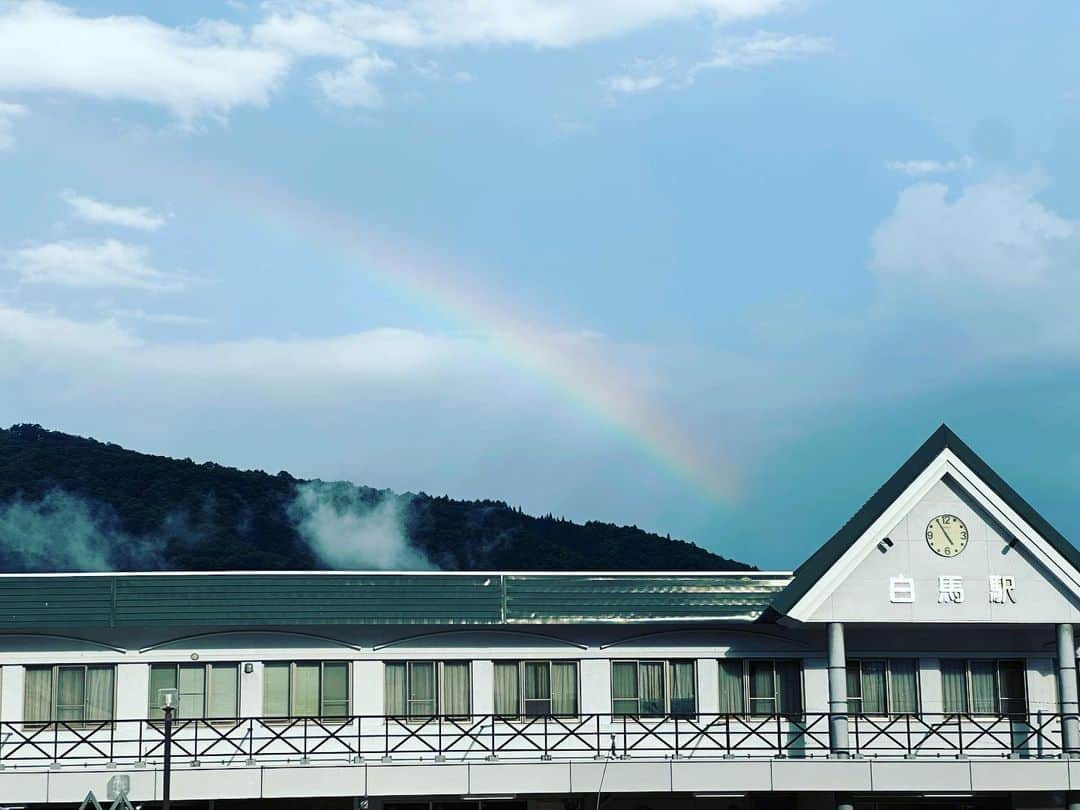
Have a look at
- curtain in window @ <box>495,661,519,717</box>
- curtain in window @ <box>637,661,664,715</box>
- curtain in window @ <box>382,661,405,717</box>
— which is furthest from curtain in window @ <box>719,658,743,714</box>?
curtain in window @ <box>382,661,405,717</box>

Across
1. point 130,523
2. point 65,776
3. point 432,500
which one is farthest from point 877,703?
point 432,500

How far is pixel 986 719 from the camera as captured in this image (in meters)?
35.6

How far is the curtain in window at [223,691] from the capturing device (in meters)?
34.3

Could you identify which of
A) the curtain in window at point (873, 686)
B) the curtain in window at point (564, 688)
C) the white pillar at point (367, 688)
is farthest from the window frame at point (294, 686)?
the curtain in window at point (873, 686)

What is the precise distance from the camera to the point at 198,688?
3444 cm

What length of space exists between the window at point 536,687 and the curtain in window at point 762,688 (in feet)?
14.3

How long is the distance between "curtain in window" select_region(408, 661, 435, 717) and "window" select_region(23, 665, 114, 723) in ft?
23.1

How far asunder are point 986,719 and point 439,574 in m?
13.9

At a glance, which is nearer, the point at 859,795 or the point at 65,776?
the point at 65,776

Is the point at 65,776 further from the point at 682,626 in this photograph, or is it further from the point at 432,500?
the point at 432,500

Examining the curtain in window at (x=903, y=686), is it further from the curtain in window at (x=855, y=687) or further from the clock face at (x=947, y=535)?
the clock face at (x=947, y=535)

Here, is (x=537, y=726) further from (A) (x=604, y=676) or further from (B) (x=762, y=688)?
(B) (x=762, y=688)

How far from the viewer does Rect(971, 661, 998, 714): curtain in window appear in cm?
3600

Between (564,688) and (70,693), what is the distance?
11.7 metres
